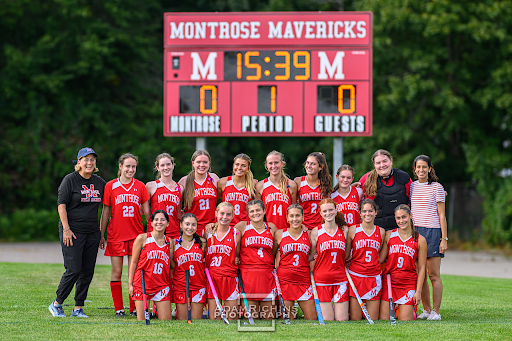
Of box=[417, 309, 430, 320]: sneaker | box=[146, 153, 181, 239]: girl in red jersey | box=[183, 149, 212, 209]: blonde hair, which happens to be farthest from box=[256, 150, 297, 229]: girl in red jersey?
box=[417, 309, 430, 320]: sneaker

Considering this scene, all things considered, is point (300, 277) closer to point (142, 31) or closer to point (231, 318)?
point (231, 318)

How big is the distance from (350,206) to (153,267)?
219cm

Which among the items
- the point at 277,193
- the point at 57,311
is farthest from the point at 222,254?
the point at 57,311

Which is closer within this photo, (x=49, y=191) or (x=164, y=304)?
(x=164, y=304)

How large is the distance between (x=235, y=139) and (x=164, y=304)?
1534 centimetres

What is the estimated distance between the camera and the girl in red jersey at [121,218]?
6168 millimetres

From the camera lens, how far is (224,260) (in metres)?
6.03

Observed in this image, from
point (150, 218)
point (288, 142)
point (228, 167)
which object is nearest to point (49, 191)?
point (228, 167)

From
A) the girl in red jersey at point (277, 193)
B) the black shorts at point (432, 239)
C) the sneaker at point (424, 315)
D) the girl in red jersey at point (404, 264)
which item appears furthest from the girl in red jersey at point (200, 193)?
the sneaker at point (424, 315)

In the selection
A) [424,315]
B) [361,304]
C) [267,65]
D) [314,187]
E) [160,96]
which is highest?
[160,96]

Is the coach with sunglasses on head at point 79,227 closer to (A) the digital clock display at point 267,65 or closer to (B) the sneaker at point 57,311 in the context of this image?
(B) the sneaker at point 57,311

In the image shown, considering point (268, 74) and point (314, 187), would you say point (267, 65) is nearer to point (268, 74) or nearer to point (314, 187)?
point (268, 74)

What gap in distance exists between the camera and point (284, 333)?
5098 mm

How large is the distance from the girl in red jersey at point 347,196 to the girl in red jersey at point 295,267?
0.66 meters
